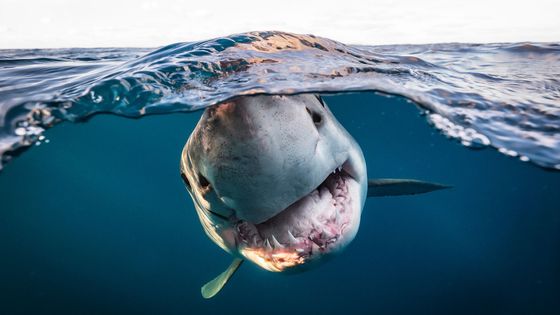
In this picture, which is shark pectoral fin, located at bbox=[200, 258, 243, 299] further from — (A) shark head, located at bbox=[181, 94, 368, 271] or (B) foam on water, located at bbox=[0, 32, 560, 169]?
(B) foam on water, located at bbox=[0, 32, 560, 169]

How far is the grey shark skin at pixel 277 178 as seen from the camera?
5.82 feet

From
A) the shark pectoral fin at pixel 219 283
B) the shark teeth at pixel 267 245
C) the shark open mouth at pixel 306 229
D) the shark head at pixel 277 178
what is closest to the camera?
the shark head at pixel 277 178

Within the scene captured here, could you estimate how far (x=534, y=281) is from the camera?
14922mm

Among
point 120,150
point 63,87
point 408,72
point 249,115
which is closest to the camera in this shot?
point 249,115

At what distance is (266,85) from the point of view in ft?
11.2

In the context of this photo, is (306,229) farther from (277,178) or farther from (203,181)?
(203,181)

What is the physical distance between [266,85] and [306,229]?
69.9 inches

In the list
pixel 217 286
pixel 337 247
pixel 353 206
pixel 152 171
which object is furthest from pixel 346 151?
pixel 152 171

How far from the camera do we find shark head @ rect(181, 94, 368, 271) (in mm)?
1771

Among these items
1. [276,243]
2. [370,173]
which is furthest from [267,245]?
[370,173]

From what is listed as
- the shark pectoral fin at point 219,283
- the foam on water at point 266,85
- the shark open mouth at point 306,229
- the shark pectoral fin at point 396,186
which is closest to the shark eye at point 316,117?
the shark open mouth at point 306,229

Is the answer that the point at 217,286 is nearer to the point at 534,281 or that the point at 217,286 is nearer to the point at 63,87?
the point at 63,87

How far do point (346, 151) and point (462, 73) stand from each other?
4.91m

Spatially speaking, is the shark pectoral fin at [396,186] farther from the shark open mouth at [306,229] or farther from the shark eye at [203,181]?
the shark eye at [203,181]
